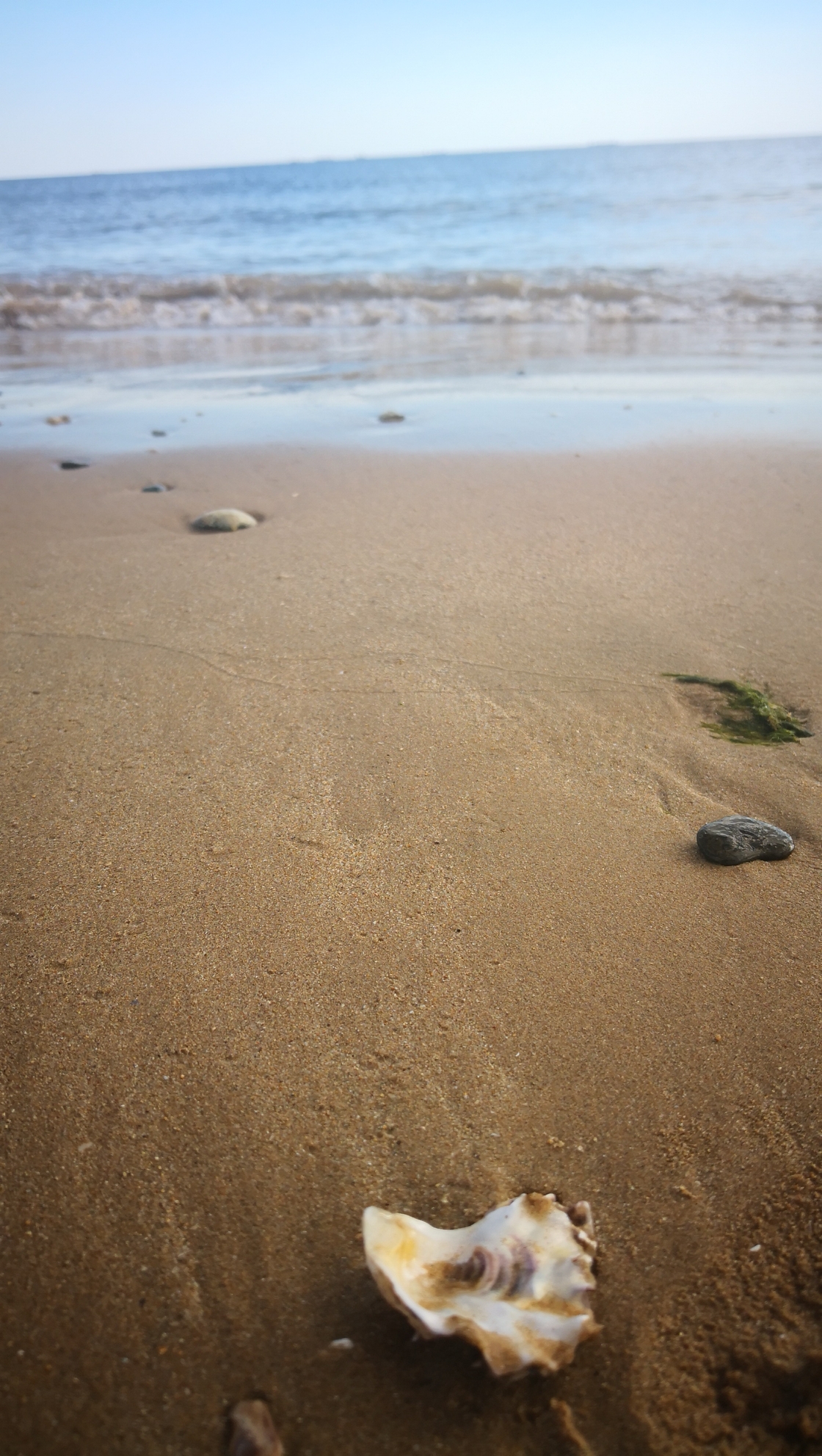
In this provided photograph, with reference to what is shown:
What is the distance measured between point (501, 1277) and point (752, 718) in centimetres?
185

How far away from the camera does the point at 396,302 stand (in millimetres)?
11961

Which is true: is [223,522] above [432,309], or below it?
below

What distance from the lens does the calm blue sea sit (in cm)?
1077

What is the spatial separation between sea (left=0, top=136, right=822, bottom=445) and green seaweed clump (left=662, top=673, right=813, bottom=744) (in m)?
3.35

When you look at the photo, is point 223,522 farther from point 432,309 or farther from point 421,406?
point 432,309

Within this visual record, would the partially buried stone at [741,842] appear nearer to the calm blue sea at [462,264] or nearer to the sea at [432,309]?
the sea at [432,309]

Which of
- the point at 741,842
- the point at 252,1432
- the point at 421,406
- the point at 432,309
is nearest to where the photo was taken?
the point at 252,1432

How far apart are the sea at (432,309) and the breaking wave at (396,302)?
0.04 meters

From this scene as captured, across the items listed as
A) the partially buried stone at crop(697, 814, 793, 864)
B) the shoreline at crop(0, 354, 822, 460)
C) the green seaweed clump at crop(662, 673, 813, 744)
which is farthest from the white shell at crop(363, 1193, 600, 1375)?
the shoreline at crop(0, 354, 822, 460)

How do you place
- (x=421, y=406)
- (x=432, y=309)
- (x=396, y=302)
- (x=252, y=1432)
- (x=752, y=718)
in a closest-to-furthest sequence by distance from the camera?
(x=252, y=1432)
(x=752, y=718)
(x=421, y=406)
(x=432, y=309)
(x=396, y=302)

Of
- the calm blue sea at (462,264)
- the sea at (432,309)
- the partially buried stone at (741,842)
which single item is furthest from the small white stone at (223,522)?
the calm blue sea at (462,264)

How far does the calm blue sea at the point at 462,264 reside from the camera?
1077cm

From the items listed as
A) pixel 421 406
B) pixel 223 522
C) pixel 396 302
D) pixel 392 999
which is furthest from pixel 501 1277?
pixel 396 302

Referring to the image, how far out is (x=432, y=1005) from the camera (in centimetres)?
170
